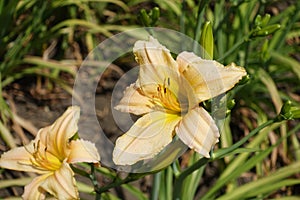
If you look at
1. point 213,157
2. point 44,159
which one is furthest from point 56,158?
point 213,157

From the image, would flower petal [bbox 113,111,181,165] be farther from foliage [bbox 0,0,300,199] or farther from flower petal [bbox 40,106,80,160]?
foliage [bbox 0,0,300,199]

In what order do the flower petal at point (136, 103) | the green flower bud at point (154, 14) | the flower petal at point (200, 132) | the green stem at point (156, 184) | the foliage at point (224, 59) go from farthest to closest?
1. the foliage at point (224, 59)
2. the green stem at point (156, 184)
3. the green flower bud at point (154, 14)
4. the flower petal at point (136, 103)
5. the flower petal at point (200, 132)

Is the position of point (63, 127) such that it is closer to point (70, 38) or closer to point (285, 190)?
point (285, 190)

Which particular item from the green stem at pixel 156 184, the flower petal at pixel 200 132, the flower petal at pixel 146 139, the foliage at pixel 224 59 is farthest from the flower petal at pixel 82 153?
the foliage at pixel 224 59

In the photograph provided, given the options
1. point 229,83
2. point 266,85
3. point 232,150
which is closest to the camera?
point 229,83

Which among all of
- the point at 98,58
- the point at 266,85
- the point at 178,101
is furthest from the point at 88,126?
the point at 178,101

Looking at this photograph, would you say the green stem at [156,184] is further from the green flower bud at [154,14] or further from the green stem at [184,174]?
the green flower bud at [154,14]
